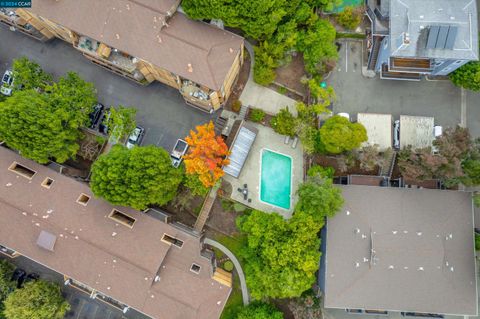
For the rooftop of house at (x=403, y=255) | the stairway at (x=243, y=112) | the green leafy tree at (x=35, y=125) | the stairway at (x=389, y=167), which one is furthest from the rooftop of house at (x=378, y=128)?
the green leafy tree at (x=35, y=125)

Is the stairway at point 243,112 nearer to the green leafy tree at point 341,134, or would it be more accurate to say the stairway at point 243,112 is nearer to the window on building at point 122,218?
the green leafy tree at point 341,134

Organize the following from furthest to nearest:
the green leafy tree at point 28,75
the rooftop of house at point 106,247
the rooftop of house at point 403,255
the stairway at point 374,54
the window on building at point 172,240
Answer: the stairway at point 374,54 < the green leafy tree at point 28,75 < the window on building at point 172,240 < the rooftop of house at point 403,255 < the rooftop of house at point 106,247

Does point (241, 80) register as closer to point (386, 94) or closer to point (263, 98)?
point (263, 98)

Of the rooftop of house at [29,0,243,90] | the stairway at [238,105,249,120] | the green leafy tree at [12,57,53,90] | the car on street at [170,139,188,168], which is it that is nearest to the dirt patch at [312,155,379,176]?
the stairway at [238,105,249,120]

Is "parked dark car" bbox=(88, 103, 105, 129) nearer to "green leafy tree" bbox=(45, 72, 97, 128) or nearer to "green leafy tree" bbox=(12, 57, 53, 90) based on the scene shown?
"green leafy tree" bbox=(45, 72, 97, 128)

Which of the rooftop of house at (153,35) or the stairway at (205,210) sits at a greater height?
the rooftop of house at (153,35)

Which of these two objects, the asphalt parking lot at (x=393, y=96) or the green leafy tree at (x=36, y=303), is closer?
the green leafy tree at (x=36, y=303)

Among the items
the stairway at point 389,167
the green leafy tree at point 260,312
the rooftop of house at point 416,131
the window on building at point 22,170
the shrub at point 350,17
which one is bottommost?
the green leafy tree at point 260,312

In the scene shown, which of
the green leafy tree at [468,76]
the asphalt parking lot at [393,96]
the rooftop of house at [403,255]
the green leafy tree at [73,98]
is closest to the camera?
the rooftop of house at [403,255]
